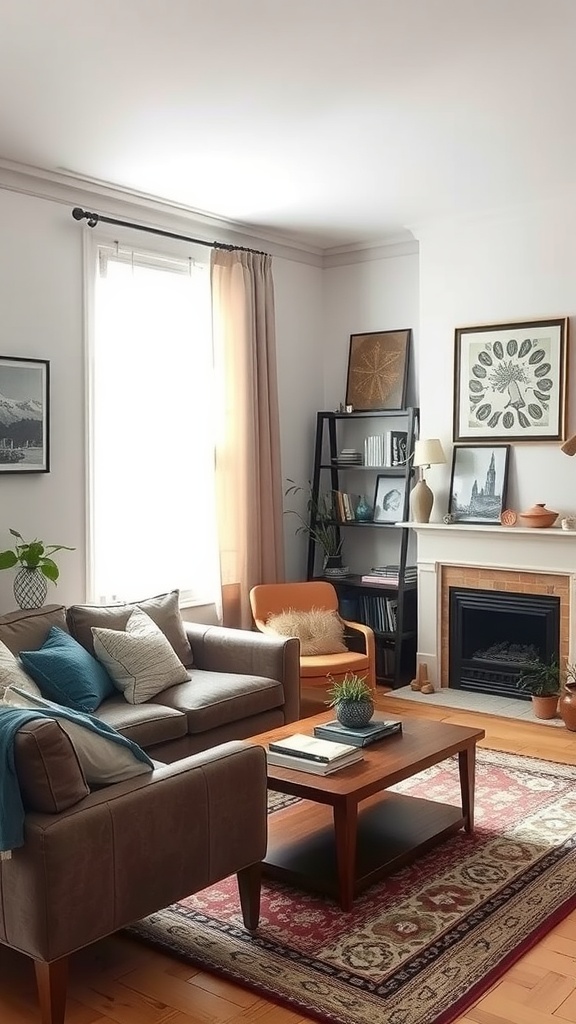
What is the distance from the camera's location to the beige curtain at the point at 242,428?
19.1 ft

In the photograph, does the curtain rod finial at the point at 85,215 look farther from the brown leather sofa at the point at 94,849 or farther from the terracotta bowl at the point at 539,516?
the brown leather sofa at the point at 94,849

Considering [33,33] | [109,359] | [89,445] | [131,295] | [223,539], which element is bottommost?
[223,539]

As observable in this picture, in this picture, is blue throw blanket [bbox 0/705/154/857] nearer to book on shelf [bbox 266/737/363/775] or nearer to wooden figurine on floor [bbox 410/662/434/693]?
book on shelf [bbox 266/737/363/775]

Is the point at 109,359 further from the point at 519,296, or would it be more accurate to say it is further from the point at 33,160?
the point at 519,296

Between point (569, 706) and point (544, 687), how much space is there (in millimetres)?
270

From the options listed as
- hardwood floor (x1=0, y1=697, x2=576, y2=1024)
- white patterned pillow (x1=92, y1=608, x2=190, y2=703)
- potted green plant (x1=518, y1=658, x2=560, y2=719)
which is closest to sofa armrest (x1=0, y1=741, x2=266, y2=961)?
hardwood floor (x1=0, y1=697, x2=576, y2=1024)

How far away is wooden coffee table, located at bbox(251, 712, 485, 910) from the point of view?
3.07 meters

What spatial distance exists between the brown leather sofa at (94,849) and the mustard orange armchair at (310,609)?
2.39 m

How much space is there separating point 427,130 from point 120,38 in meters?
1.51

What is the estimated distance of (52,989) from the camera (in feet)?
7.84

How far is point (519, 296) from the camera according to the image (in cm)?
568

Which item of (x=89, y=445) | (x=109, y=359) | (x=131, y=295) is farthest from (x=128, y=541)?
(x=131, y=295)

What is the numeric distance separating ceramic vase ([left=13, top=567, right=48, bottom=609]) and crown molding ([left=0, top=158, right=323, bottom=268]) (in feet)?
6.01

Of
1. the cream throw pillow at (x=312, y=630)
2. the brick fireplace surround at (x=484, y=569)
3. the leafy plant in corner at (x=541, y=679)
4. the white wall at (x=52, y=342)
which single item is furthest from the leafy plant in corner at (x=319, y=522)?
the white wall at (x=52, y=342)
